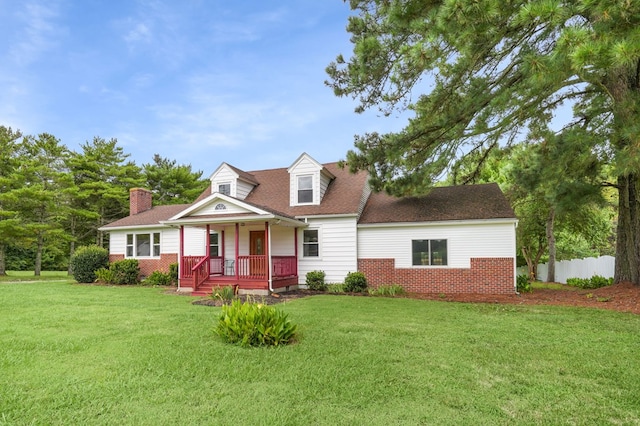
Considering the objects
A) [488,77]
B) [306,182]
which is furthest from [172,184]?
[488,77]

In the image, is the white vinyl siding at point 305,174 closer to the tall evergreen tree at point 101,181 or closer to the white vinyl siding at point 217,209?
the white vinyl siding at point 217,209

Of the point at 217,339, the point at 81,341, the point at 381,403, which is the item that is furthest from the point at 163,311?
the point at 381,403

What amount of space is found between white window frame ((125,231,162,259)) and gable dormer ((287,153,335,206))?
771 cm

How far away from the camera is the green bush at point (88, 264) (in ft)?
57.5

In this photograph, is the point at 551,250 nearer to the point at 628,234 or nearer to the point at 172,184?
the point at 628,234

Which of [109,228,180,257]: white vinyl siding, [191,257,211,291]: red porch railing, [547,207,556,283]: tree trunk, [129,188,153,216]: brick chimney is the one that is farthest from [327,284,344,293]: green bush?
[129,188,153,216]: brick chimney

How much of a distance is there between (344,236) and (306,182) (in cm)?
320

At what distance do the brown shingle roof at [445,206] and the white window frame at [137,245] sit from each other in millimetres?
10885

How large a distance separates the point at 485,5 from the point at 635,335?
20.7 ft

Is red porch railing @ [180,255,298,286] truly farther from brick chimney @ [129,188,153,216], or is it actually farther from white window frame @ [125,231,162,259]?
brick chimney @ [129,188,153,216]

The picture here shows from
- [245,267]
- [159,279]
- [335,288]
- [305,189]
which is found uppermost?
[305,189]

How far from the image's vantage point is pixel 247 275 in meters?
13.4

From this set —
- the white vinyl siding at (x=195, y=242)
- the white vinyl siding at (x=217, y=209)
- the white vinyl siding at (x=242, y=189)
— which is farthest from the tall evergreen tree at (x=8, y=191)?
the white vinyl siding at (x=217, y=209)

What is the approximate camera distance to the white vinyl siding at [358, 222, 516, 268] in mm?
12891
